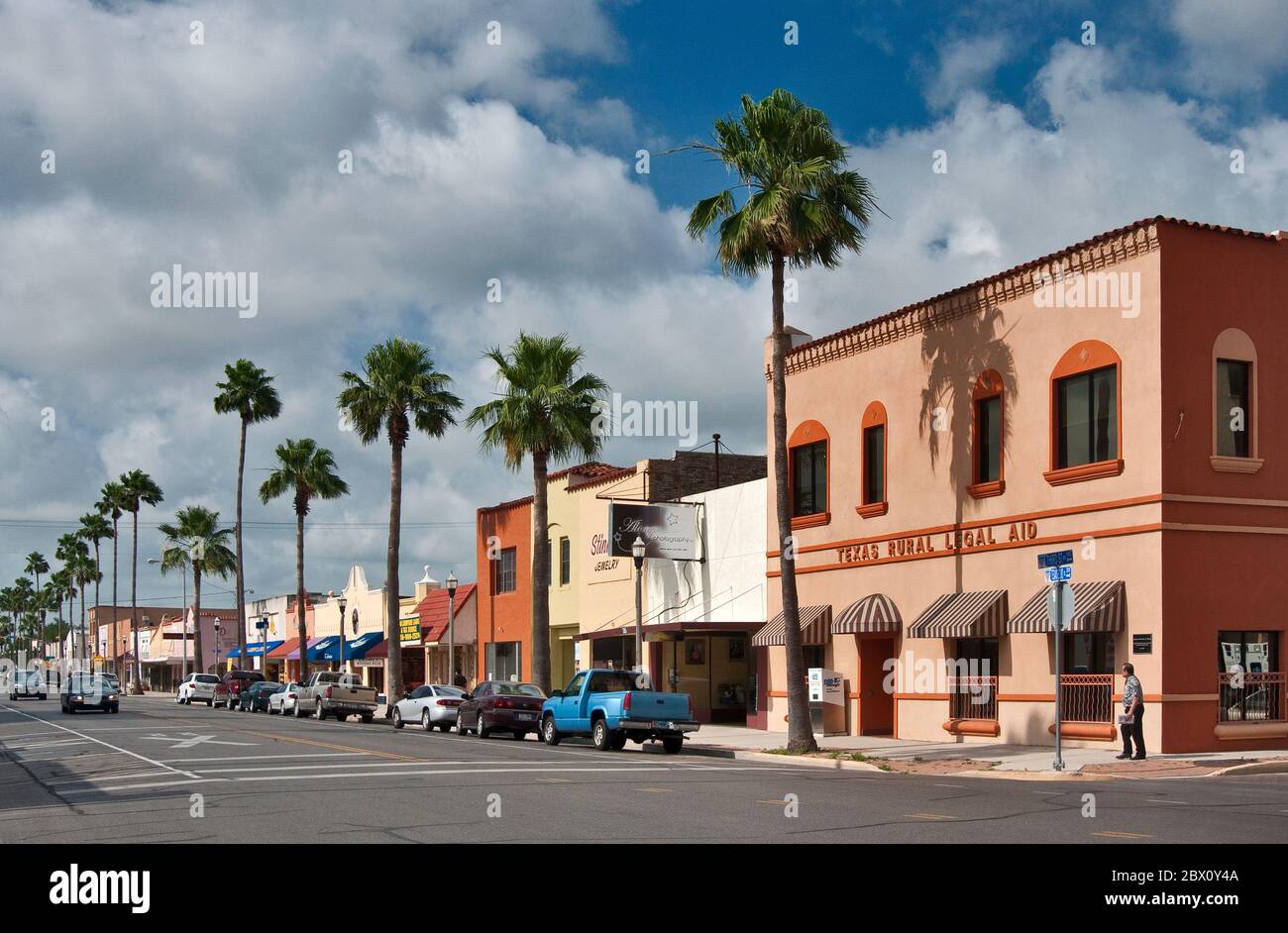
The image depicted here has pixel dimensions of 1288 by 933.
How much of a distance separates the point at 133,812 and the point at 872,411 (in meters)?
20.1

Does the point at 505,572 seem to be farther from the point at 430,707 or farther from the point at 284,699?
the point at 430,707

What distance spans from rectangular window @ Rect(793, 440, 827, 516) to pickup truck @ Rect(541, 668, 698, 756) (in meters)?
6.55

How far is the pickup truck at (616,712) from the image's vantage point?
27797 mm

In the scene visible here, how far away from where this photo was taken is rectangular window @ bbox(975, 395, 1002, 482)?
28094mm

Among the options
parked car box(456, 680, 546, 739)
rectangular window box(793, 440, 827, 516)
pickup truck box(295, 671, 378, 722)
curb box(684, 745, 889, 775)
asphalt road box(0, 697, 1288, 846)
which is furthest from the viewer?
pickup truck box(295, 671, 378, 722)

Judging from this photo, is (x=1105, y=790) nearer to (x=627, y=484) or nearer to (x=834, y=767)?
(x=834, y=767)

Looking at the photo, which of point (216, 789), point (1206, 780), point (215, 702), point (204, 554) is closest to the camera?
point (216, 789)

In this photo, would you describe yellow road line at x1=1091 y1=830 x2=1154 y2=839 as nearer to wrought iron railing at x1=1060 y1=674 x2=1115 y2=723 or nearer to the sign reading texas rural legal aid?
wrought iron railing at x1=1060 y1=674 x2=1115 y2=723

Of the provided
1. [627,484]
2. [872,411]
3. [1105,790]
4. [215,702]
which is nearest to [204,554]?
[215,702]

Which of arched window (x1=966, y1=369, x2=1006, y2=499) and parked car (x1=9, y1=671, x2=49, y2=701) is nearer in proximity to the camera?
arched window (x1=966, y1=369, x2=1006, y2=499)

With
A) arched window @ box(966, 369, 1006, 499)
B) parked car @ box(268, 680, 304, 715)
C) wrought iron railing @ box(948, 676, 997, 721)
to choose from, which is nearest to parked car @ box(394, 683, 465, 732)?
parked car @ box(268, 680, 304, 715)

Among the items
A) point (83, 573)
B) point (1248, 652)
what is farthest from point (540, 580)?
point (83, 573)

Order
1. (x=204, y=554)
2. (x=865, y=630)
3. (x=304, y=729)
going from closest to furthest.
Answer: (x=865, y=630) → (x=304, y=729) → (x=204, y=554)
